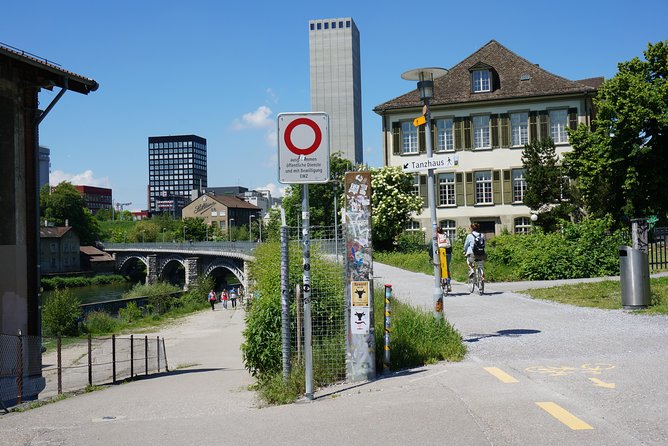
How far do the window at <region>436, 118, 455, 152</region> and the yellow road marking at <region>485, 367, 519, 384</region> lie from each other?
42512 mm

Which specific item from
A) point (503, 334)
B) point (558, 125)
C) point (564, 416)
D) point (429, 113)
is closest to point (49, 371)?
point (503, 334)

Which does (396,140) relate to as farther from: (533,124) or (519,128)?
(533,124)

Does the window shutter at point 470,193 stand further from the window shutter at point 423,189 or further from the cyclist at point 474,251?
the cyclist at point 474,251

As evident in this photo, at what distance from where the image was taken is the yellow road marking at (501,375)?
7.70 m

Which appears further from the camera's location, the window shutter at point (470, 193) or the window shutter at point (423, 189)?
the window shutter at point (423, 189)

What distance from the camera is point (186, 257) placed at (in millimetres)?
102750

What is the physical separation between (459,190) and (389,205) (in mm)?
7072

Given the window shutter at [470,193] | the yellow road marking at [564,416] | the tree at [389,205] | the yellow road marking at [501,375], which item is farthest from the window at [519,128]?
the yellow road marking at [564,416]

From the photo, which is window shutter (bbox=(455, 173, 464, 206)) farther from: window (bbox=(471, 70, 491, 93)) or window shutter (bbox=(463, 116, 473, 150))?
window (bbox=(471, 70, 491, 93))

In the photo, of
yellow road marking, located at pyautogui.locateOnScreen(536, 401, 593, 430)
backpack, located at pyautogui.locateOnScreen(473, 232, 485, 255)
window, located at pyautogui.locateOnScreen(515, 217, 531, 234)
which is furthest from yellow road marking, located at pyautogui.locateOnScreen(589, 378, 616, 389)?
window, located at pyautogui.locateOnScreen(515, 217, 531, 234)

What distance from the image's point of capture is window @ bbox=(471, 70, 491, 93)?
49750mm

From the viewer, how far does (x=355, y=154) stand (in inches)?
5768

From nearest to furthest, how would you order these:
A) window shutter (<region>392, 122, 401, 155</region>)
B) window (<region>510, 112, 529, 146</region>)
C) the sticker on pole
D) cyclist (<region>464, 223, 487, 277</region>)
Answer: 1. the sticker on pole
2. cyclist (<region>464, 223, 487, 277</region>)
3. window (<region>510, 112, 529, 146</region>)
4. window shutter (<region>392, 122, 401, 155</region>)

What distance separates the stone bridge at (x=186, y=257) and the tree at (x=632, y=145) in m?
48.5
